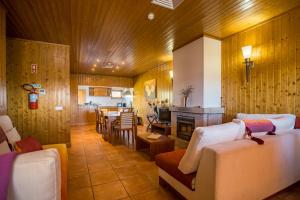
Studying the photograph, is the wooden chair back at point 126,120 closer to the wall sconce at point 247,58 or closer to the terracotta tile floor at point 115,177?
the terracotta tile floor at point 115,177

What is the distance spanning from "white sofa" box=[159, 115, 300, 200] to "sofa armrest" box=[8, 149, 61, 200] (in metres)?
1.21

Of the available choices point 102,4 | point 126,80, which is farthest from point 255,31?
point 126,80

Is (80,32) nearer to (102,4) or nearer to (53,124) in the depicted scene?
(102,4)

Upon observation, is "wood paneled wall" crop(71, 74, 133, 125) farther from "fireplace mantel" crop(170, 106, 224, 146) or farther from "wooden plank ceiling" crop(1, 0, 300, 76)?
"fireplace mantel" crop(170, 106, 224, 146)

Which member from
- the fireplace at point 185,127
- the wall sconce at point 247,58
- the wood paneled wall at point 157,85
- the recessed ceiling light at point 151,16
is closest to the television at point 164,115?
the wood paneled wall at point 157,85

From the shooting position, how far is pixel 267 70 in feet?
10.2

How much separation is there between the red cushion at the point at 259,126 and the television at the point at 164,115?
12.6ft

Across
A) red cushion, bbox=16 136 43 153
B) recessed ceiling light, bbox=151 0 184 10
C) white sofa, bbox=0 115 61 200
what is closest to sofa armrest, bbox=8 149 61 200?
white sofa, bbox=0 115 61 200

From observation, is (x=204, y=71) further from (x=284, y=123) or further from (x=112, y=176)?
(x=112, y=176)

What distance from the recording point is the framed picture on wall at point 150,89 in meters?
7.23

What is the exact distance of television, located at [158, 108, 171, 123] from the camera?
5836 millimetres

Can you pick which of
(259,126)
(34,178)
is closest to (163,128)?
(259,126)

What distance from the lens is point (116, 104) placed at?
983 centimetres

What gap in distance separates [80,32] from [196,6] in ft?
8.20
